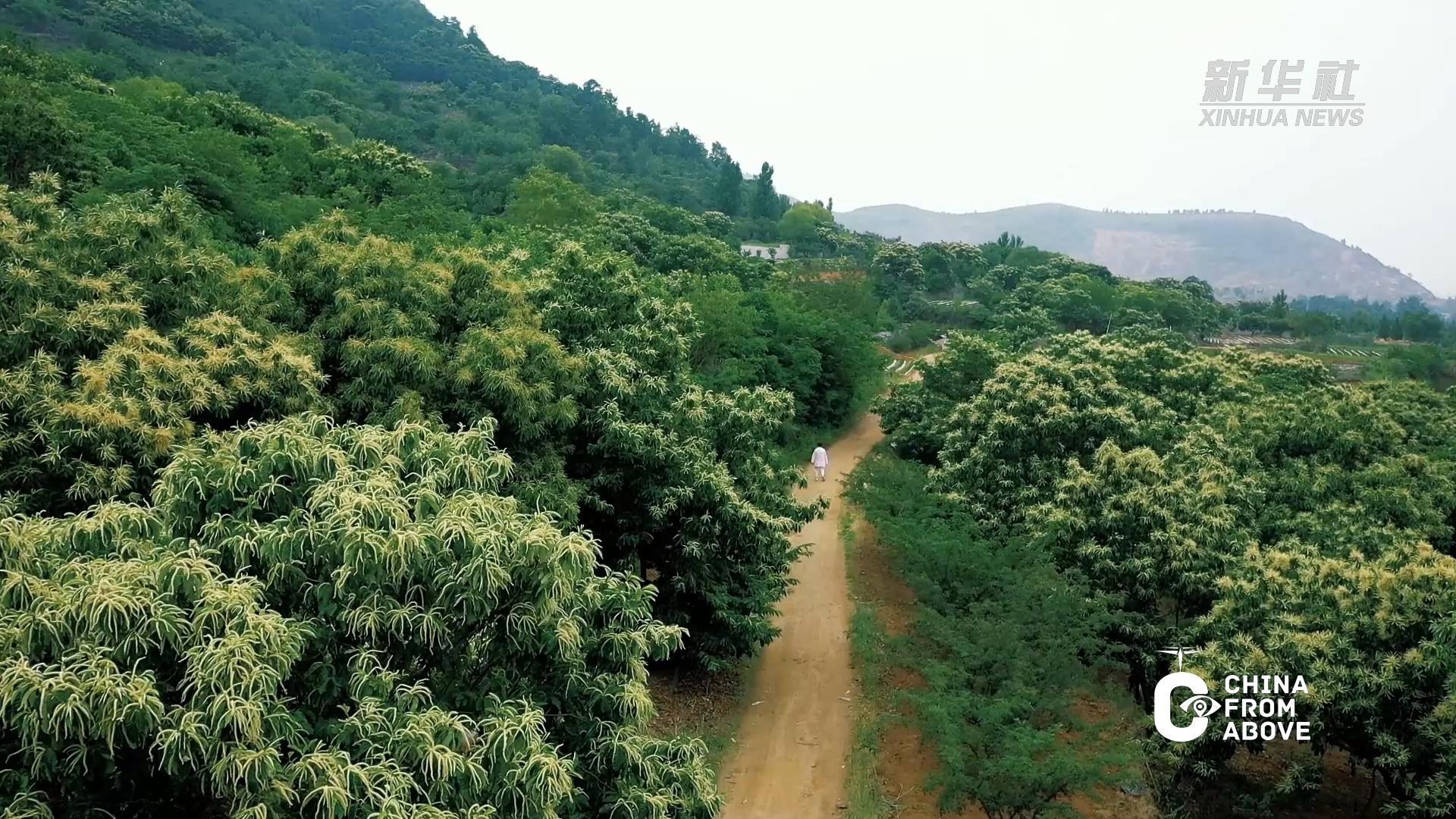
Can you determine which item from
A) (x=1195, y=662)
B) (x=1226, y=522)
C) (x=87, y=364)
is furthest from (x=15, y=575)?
(x=1226, y=522)

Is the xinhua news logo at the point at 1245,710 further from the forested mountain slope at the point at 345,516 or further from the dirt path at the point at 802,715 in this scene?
the forested mountain slope at the point at 345,516

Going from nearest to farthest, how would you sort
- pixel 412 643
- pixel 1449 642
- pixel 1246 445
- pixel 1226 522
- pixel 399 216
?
pixel 412 643 < pixel 1449 642 < pixel 1226 522 < pixel 1246 445 < pixel 399 216

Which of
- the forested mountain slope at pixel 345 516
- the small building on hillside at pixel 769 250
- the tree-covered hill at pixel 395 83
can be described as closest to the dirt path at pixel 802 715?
the forested mountain slope at pixel 345 516

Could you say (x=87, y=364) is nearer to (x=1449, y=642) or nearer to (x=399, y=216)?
(x=1449, y=642)

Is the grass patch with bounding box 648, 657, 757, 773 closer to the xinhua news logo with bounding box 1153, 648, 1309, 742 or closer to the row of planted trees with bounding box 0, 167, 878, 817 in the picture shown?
the row of planted trees with bounding box 0, 167, 878, 817

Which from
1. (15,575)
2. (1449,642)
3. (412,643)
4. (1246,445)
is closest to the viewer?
(15,575)

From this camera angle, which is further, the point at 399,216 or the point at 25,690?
the point at 399,216
